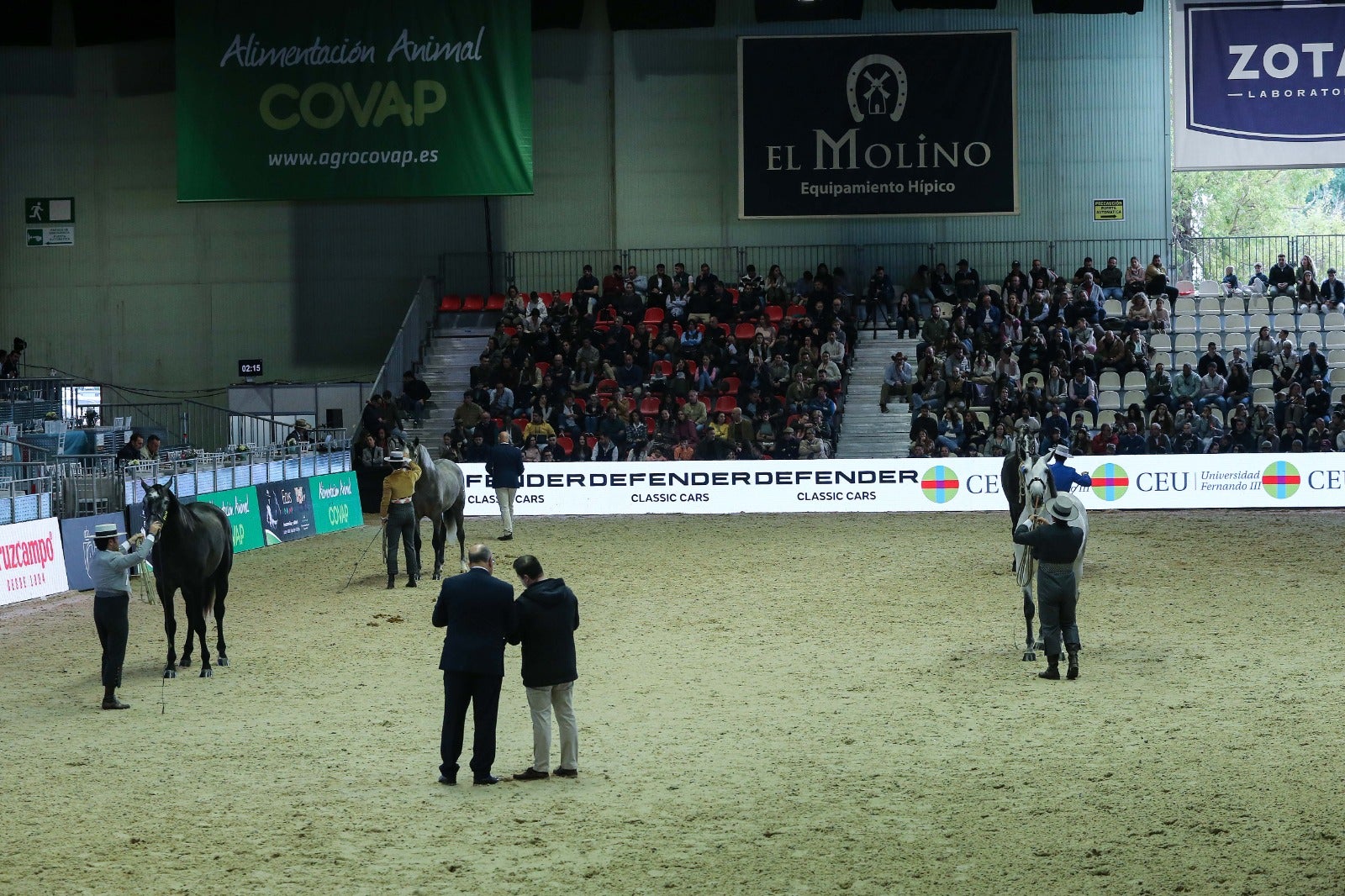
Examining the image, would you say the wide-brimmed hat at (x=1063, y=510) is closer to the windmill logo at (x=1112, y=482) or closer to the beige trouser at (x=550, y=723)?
the beige trouser at (x=550, y=723)

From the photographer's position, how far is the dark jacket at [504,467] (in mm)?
23531

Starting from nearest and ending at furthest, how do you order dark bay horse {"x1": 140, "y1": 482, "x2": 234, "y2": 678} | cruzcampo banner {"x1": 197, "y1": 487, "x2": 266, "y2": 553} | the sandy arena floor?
the sandy arena floor, dark bay horse {"x1": 140, "y1": 482, "x2": 234, "y2": 678}, cruzcampo banner {"x1": 197, "y1": 487, "x2": 266, "y2": 553}

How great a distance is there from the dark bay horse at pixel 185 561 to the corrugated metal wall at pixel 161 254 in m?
23.2

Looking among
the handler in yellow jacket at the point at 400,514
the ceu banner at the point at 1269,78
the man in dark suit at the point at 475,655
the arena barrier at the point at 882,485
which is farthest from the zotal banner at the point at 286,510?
the ceu banner at the point at 1269,78

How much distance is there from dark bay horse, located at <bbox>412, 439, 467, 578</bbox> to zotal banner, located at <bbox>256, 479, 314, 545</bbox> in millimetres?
5270

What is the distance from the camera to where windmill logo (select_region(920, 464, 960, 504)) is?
27.1 m

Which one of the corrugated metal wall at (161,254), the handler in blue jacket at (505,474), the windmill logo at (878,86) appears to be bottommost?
the handler in blue jacket at (505,474)

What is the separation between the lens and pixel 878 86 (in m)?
34.2

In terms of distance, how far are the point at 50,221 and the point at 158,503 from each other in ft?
88.5

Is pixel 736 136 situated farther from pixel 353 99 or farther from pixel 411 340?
pixel 411 340

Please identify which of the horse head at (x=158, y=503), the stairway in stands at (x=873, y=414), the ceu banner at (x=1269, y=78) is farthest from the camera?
the ceu banner at (x=1269, y=78)

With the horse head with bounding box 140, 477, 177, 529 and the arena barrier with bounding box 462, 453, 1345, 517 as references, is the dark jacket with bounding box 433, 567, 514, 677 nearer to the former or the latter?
the horse head with bounding box 140, 477, 177, 529

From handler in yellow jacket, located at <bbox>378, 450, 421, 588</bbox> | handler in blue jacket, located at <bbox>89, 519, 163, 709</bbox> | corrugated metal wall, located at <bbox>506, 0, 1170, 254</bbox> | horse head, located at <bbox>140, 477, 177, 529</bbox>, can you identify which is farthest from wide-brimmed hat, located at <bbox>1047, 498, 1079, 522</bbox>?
corrugated metal wall, located at <bbox>506, 0, 1170, 254</bbox>

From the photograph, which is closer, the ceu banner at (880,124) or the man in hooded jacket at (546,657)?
the man in hooded jacket at (546,657)
